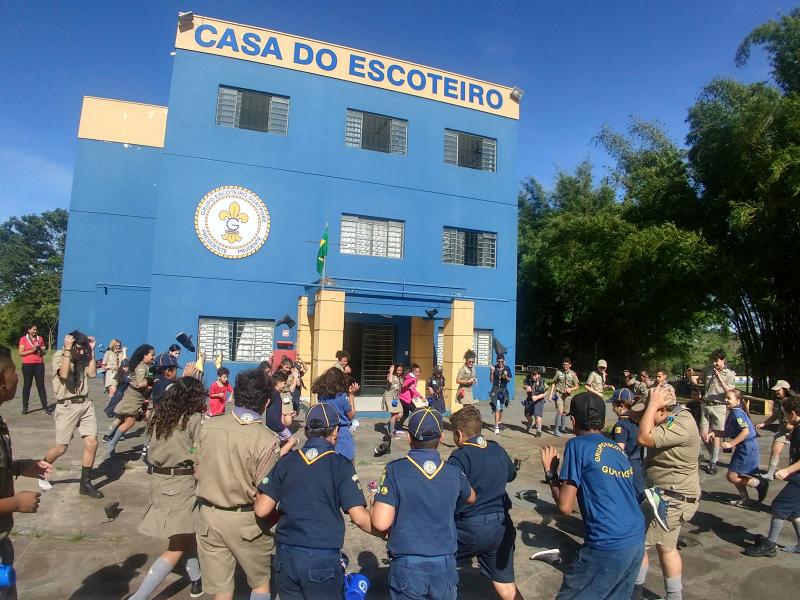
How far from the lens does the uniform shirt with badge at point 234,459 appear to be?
331cm

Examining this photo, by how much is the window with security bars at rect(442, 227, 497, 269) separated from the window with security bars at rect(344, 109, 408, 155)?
324 centimetres

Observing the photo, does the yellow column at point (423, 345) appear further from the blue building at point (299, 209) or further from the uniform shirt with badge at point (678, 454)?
the uniform shirt with badge at point (678, 454)

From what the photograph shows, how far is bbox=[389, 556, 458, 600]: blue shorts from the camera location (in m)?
2.90

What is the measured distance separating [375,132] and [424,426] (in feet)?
47.8

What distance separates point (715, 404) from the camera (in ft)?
30.2

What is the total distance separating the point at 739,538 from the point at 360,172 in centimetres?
1315

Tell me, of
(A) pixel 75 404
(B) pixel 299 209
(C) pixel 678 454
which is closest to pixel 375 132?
(B) pixel 299 209

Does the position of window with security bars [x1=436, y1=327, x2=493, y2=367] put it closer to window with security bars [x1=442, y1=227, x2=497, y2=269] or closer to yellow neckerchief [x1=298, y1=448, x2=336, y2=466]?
window with security bars [x1=442, y1=227, x2=497, y2=269]

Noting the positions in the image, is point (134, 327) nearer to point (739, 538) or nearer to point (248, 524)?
point (248, 524)

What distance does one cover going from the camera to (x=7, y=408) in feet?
39.1

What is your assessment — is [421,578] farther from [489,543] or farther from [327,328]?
[327,328]

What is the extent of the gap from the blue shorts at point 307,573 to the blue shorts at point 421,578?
337 mm

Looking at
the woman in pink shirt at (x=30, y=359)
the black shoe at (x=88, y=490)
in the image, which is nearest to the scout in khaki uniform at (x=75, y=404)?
the black shoe at (x=88, y=490)

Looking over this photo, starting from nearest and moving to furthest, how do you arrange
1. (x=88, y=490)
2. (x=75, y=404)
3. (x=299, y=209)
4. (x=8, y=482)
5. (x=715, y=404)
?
(x=8, y=482) → (x=88, y=490) → (x=75, y=404) → (x=715, y=404) → (x=299, y=209)
